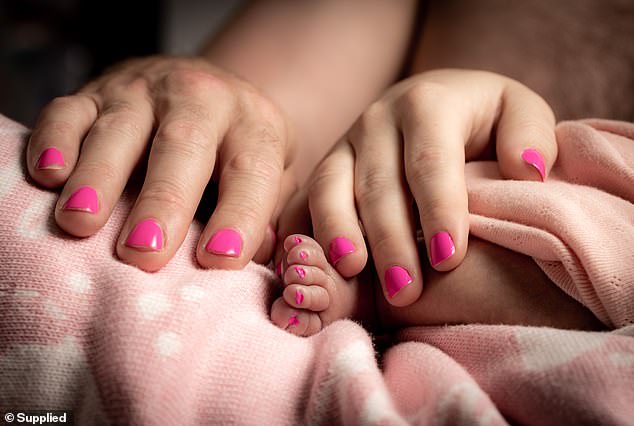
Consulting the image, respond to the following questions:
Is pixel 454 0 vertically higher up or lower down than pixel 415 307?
higher up

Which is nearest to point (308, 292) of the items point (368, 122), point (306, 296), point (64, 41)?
point (306, 296)

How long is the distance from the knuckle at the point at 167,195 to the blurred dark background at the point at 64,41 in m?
1.16

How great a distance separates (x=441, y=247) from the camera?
46 centimetres

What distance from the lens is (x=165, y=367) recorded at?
14.7 inches

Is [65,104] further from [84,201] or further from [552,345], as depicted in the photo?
[552,345]

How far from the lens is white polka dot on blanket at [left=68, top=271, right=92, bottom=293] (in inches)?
15.9

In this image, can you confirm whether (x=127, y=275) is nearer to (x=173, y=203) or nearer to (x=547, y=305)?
(x=173, y=203)

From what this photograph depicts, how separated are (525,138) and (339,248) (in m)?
0.21

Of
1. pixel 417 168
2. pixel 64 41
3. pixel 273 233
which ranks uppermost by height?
pixel 417 168

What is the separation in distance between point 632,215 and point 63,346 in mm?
458

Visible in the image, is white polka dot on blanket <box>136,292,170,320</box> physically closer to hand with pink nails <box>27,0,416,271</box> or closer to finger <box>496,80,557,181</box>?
hand with pink nails <box>27,0,416,271</box>

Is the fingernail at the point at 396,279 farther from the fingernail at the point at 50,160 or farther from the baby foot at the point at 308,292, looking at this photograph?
the fingernail at the point at 50,160

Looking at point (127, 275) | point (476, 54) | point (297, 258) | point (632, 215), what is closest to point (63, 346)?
point (127, 275)

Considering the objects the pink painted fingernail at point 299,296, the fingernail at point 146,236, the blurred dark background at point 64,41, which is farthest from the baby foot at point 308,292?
the blurred dark background at point 64,41
